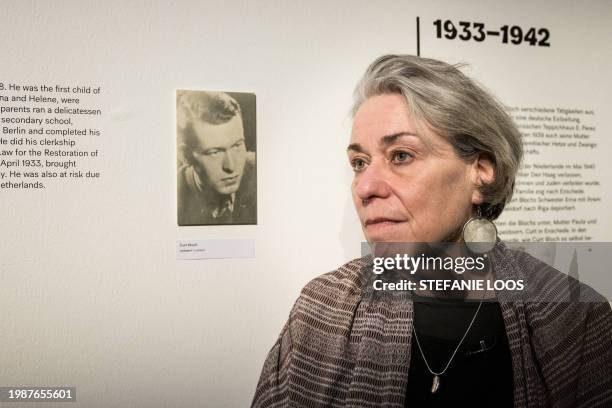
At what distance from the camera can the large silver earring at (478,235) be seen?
1528 millimetres

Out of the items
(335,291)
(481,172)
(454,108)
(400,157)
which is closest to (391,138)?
(400,157)

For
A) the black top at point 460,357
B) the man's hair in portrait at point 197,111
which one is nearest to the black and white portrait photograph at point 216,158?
the man's hair in portrait at point 197,111

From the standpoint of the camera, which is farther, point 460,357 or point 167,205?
point 167,205

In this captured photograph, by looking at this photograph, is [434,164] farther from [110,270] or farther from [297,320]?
[110,270]

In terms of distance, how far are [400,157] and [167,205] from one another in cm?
68

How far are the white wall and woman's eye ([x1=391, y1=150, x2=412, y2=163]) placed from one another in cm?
34

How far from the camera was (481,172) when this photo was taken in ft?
4.93

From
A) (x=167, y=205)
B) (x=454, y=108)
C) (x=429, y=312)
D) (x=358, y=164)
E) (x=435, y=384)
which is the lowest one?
(x=435, y=384)

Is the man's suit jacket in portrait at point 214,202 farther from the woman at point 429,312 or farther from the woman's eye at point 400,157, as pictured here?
the woman's eye at point 400,157

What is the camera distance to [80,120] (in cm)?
149

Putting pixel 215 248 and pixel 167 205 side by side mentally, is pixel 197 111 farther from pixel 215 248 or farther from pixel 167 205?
pixel 215 248

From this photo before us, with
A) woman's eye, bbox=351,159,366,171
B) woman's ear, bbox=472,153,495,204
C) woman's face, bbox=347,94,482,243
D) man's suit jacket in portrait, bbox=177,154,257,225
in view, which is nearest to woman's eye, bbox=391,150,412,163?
woman's face, bbox=347,94,482,243

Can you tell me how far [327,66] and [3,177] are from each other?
100 centimetres

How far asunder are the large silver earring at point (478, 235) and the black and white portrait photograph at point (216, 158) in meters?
0.63
